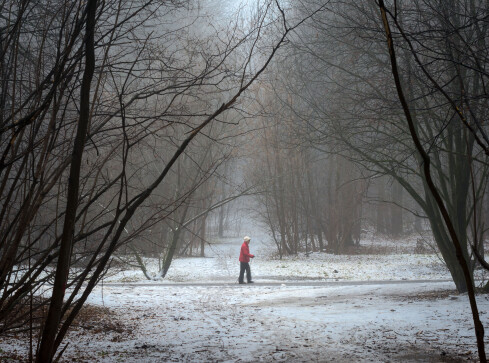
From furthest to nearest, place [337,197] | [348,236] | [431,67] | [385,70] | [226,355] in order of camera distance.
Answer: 1. [348,236]
2. [337,197]
3. [385,70]
4. [431,67]
5. [226,355]

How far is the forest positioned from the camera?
7.24 feet

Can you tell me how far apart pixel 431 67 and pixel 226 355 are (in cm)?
522

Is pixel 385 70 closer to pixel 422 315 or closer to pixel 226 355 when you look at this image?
pixel 422 315

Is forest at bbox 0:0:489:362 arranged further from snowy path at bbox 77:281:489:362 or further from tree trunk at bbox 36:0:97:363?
snowy path at bbox 77:281:489:362

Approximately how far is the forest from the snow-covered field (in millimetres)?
873

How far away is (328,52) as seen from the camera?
1134cm

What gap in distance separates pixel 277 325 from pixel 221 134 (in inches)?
465

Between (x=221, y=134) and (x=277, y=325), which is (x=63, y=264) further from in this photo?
(x=221, y=134)

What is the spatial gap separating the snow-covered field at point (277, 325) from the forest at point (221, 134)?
0.87m

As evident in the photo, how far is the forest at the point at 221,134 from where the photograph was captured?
221 centimetres

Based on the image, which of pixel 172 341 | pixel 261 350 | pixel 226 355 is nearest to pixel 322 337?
pixel 261 350

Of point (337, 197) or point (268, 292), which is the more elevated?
point (337, 197)

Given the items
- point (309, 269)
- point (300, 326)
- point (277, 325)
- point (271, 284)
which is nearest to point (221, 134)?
point (309, 269)

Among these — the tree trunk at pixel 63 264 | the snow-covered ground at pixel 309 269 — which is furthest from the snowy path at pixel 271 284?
the tree trunk at pixel 63 264
